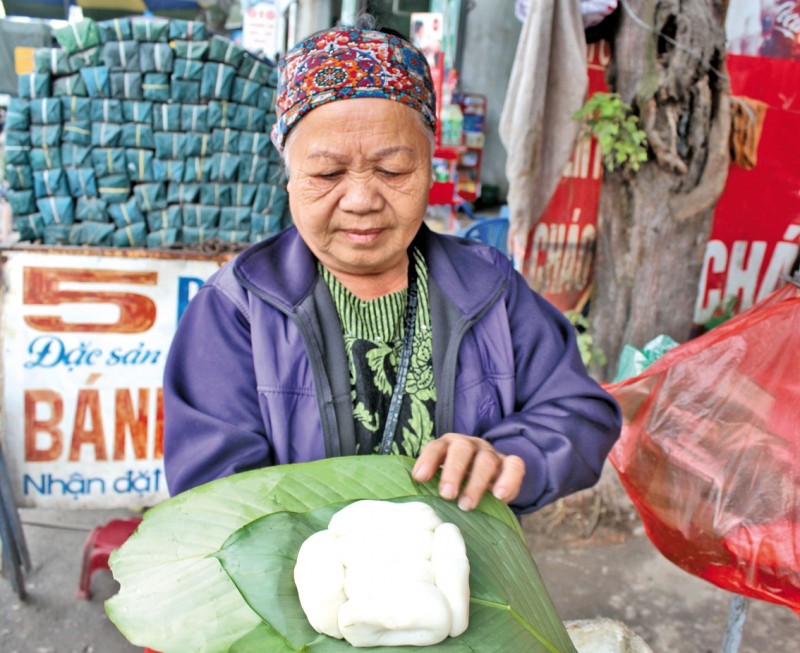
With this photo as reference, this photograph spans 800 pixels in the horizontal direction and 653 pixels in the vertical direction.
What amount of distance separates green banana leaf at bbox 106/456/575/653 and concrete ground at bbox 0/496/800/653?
6.50 ft

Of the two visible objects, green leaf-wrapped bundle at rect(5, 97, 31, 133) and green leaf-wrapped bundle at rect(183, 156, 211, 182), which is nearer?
green leaf-wrapped bundle at rect(5, 97, 31, 133)

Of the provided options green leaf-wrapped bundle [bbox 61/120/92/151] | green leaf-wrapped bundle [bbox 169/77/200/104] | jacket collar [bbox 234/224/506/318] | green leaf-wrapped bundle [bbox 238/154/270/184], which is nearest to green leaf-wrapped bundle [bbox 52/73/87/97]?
green leaf-wrapped bundle [bbox 61/120/92/151]

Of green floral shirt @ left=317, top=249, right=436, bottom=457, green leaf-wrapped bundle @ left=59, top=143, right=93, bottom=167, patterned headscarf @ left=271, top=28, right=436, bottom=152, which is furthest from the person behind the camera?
green leaf-wrapped bundle @ left=59, top=143, right=93, bottom=167

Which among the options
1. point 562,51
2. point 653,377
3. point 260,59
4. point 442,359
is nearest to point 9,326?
point 260,59

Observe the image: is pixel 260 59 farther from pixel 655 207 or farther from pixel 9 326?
pixel 655 207

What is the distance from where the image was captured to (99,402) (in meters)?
2.73

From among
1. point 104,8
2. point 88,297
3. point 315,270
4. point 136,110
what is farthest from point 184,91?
point 104,8

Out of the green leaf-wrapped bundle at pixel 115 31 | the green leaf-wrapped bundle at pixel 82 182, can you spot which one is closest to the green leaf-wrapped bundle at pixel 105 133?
the green leaf-wrapped bundle at pixel 82 182

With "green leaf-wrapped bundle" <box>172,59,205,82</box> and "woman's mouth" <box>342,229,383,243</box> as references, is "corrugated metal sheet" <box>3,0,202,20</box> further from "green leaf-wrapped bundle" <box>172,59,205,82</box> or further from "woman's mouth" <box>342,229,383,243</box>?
"woman's mouth" <box>342,229,383,243</box>

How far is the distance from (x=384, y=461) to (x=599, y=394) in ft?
1.90

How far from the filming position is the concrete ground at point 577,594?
2.63 metres

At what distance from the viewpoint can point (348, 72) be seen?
1.23 metres

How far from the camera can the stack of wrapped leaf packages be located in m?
2.63

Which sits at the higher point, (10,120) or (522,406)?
(10,120)
